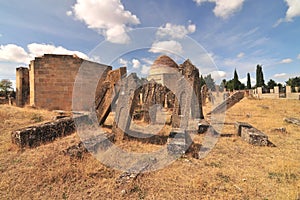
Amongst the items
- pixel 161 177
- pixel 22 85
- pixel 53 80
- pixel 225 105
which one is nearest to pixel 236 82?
pixel 225 105

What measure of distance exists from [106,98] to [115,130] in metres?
1.39

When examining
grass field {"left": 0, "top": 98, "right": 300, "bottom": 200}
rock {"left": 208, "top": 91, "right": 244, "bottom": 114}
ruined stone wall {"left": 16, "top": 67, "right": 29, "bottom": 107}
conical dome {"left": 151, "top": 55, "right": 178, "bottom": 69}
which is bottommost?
grass field {"left": 0, "top": 98, "right": 300, "bottom": 200}

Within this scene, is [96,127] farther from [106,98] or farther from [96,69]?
[96,69]

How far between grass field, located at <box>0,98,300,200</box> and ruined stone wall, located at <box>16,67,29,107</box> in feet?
28.9

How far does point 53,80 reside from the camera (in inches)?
380

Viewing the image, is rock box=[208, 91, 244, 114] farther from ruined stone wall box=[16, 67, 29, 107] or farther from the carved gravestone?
ruined stone wall box=[16, 67, 29, 107]

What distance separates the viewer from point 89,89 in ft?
36.7

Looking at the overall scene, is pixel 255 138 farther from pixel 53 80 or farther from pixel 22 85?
pixel 22 85

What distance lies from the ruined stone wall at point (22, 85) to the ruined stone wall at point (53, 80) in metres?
1.87

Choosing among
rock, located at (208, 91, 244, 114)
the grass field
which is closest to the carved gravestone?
the grass field

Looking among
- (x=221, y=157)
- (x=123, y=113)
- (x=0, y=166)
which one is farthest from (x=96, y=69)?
(x=221, y=157)

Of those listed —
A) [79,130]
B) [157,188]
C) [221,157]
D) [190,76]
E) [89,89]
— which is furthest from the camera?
[89,89]

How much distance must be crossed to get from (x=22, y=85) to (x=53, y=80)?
3269 mm

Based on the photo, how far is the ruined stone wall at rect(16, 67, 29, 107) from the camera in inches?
431
